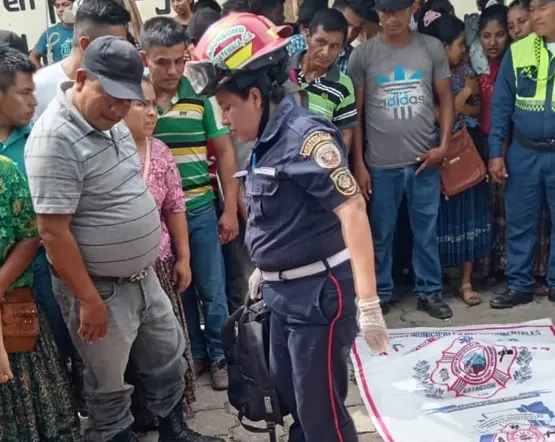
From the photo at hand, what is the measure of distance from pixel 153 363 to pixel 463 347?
152 cm

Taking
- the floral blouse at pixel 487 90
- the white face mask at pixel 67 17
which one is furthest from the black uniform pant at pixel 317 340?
the white face mask at pixel 67 17

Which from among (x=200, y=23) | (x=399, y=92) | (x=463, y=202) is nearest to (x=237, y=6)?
(x=200, y=23)

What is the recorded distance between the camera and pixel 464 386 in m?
3.48

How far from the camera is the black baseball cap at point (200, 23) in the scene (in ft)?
13.4

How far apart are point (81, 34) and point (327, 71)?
1.31 meters

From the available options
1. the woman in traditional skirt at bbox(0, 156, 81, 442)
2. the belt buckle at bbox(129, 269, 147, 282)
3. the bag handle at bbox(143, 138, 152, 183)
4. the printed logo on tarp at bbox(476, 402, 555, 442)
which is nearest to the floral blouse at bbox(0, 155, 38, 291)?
the woman in traditional skirt at bbox(0, 156, 81, 442)

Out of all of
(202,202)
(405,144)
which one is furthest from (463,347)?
(202,202)

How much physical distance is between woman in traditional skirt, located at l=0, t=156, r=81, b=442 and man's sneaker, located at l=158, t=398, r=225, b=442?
343 millimetres

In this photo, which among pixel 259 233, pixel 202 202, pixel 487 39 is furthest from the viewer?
pixel 487 39

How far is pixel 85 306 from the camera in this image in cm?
263

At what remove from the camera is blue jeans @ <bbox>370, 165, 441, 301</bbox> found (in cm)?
428

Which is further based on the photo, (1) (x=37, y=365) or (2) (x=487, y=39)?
(2) (x=487, y=39)

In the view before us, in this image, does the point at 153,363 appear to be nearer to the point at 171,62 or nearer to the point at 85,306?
the point at 85,306

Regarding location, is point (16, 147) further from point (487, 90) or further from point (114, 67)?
point (487, 90)
